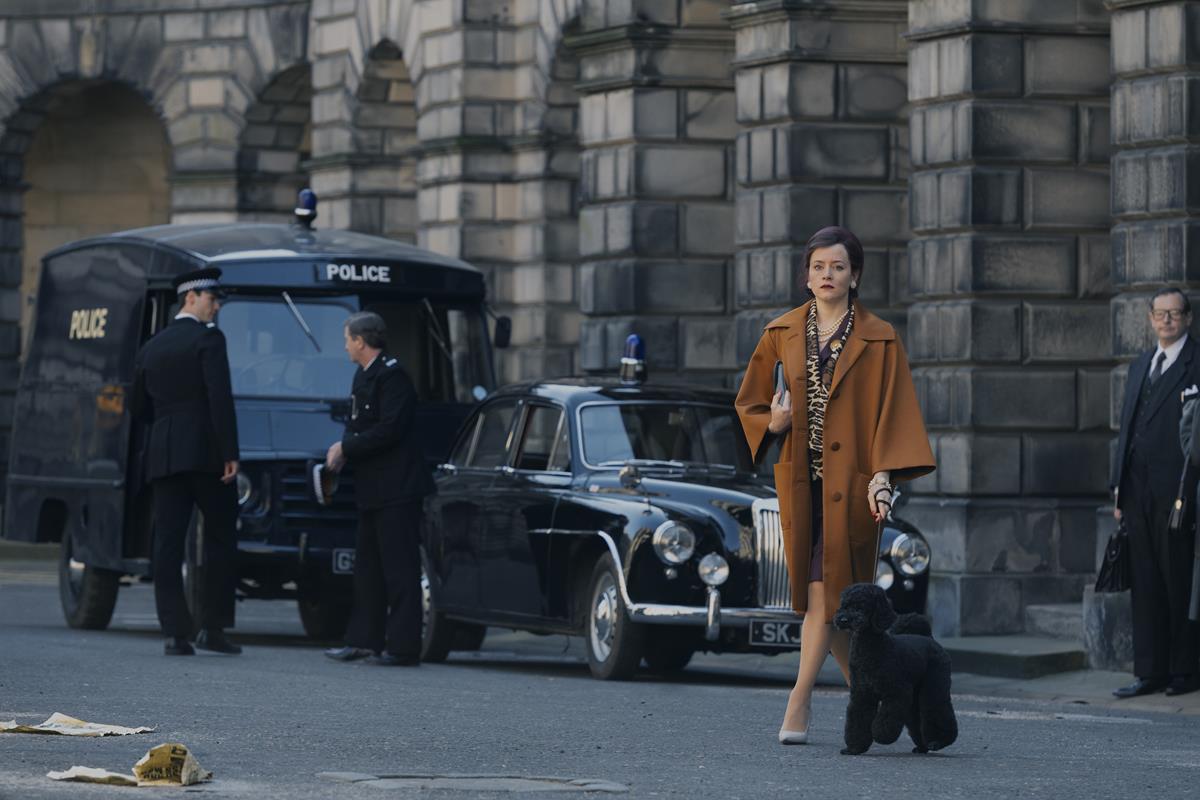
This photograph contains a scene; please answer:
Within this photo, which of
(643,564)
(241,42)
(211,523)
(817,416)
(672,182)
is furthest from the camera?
(241,42)

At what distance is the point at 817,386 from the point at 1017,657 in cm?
606

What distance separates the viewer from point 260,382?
18422 millimetres

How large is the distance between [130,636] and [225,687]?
5.51m

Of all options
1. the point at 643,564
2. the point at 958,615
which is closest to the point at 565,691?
the point at 643,564

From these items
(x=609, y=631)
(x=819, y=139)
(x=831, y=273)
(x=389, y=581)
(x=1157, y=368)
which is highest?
(x=819, y=139)

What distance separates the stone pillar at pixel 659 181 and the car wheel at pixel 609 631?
952 centimetres

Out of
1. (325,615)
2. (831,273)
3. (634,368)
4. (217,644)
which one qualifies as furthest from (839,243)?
(325,615)

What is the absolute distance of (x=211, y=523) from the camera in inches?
628

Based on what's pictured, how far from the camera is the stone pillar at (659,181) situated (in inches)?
958

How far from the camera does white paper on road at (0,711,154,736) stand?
10.3 meters

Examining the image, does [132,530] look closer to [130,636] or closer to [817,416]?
[130,636]

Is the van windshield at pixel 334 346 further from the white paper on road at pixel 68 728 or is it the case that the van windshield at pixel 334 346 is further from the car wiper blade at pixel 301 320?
the white paper on road at pixel 68 728

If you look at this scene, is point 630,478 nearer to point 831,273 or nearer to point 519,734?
point 519,734

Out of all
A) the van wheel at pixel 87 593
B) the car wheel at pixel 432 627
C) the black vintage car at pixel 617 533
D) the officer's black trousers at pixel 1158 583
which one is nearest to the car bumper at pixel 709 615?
the black vintage car at pixel 617 533
